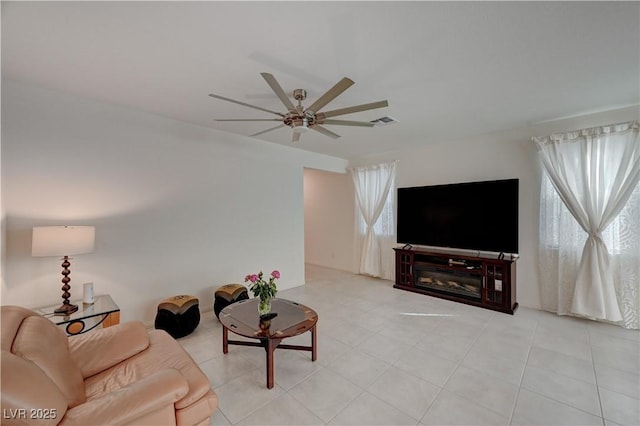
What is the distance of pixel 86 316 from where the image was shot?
89.7 inches

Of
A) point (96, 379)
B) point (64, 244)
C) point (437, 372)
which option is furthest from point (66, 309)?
point (437, 372)

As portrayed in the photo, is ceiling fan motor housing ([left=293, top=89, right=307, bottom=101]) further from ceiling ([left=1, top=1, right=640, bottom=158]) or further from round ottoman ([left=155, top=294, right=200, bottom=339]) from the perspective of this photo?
round ottoman ([left=155, top=294, right=200, bottom=339])

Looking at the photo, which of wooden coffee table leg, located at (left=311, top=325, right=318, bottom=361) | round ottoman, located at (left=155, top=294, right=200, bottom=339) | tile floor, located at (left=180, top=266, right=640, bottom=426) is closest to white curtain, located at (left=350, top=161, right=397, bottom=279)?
tile floor, located at (left=180, top=266, right=640, bottom=426)

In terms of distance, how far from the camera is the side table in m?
2.24

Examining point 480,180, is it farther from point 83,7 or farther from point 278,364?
point 83,7

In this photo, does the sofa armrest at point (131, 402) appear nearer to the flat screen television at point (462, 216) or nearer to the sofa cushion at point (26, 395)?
the sofa cushion at point (26, 395)

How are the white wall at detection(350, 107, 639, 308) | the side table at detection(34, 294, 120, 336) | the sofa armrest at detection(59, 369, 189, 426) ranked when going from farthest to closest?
the white wall at detection(350, 107, 639, 308)
the side table at detection(34, 294, 120, 336)
the sofa armrest at detection(59, 369, 189, 426)

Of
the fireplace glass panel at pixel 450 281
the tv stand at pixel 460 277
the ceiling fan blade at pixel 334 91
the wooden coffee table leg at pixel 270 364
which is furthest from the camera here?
the fireplace glass panel at pixel 450 281

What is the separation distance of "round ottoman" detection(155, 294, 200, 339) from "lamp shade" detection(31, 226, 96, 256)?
99cm

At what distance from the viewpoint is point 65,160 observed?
2.63m

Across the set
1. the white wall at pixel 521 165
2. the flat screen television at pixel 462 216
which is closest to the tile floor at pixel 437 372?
the white wall at pixel 521 165

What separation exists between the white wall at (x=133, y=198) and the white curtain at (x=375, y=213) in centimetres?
182

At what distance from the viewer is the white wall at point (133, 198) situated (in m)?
2.42

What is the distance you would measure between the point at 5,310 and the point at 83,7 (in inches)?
71.4
